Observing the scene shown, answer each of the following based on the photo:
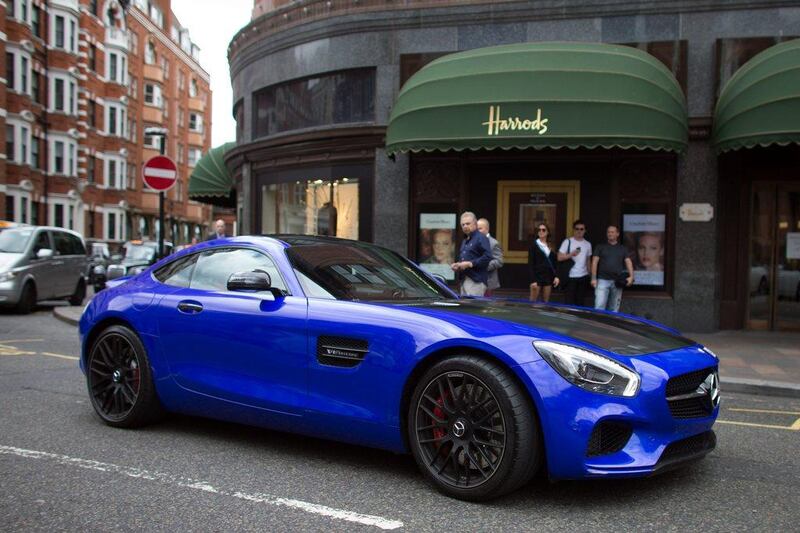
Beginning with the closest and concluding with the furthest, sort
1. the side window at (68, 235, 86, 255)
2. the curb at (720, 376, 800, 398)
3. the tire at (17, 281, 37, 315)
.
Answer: the curb at (720, 376, 800, 398) < the tire at (17, 281, 37, 315) < the side window at (68, 235, 86, 255)

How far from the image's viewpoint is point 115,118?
51.8 meters

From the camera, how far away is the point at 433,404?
3.95 metres

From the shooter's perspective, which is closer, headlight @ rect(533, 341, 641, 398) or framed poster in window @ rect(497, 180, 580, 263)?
headlight @ rect(533, 341, 641, 398)

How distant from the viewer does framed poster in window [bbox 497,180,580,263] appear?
43.4 feet

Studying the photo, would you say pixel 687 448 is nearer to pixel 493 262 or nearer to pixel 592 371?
pixel 592 371

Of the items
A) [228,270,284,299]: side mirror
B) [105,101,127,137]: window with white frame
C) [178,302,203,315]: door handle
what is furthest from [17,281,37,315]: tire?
[105,101,127,137]: window with white frame

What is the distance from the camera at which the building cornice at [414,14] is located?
12656 mm

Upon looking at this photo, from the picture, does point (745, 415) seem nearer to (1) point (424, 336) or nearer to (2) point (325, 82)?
(1) point (424, 336)

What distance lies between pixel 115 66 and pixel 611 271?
4775cm

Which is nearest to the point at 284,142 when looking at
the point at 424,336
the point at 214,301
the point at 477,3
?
the point at 477,3

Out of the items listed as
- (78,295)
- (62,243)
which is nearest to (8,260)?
(62,243)

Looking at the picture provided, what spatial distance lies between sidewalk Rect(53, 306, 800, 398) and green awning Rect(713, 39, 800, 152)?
288 centimetres

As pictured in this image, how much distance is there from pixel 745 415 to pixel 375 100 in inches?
378

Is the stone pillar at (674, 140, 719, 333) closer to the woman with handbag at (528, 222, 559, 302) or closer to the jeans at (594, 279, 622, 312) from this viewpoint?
the jeans at (594, 279, 622, 312)
